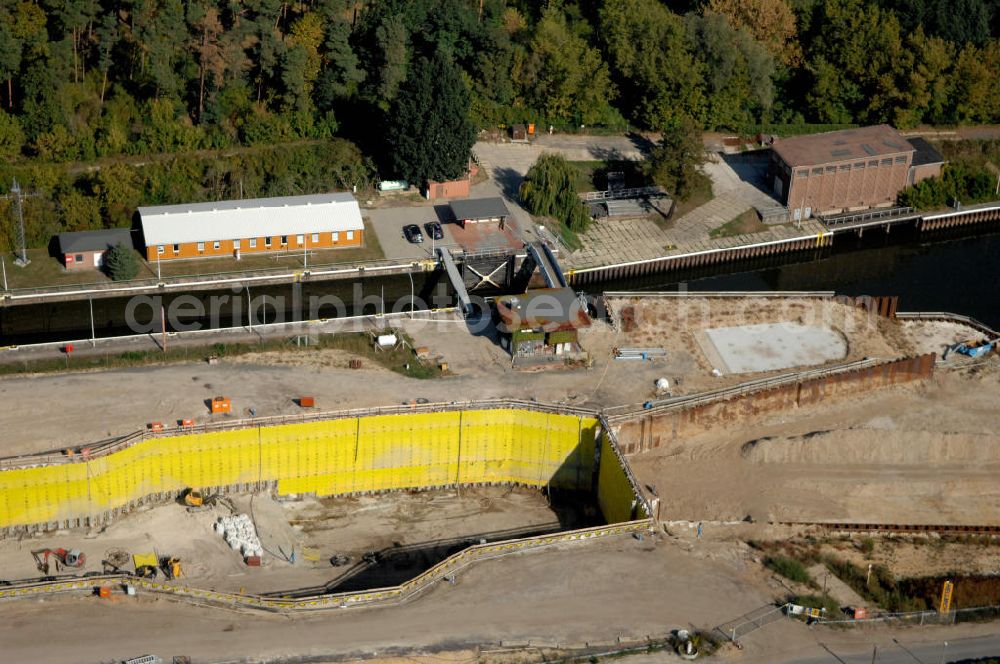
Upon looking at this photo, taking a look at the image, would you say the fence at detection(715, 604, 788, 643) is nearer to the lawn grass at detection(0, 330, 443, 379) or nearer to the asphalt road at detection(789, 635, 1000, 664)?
the asphalt road at detection(789, 635, 1000, 664)

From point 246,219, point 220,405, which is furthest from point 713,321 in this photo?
point 246,219

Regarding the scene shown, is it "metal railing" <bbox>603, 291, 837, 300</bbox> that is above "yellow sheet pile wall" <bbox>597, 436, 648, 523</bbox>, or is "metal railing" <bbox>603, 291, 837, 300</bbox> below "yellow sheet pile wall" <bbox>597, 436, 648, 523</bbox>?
above

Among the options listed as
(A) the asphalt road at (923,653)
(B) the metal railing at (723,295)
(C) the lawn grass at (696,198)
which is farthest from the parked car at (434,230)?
(A) the asphalt road at (923,653)

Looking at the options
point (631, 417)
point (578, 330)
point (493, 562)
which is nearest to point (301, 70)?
point (578, 330)

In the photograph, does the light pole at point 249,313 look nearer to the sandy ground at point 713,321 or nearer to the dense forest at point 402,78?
the dense forest at point 402,78

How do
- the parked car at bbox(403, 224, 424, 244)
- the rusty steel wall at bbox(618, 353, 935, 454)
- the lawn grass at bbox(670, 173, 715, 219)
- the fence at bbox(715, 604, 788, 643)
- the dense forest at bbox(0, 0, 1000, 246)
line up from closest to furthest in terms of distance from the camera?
the fence at bbox(715, 604, 788, 643) < the rusty steel wall at bbox(618, 353, 935, 454) < the parked car at bbox(403, 224, 424, 244) < the dense forest at bbox(0, 0, 1000, 246) < the lawn grass at bbox(670, 173, 715, 219)

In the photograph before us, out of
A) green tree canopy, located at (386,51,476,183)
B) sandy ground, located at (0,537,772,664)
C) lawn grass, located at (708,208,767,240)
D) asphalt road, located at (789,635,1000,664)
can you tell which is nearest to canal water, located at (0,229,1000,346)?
lawn grass, located at (708,208,767,240)

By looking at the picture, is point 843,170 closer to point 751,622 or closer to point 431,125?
point 431,125
